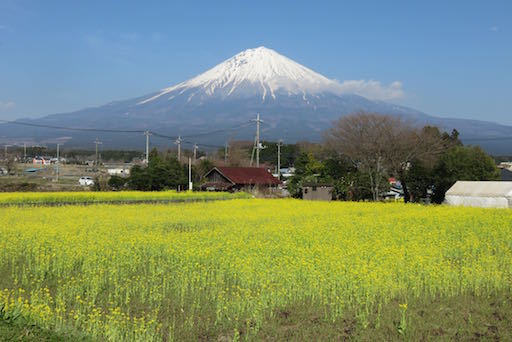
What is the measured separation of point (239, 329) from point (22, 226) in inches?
450

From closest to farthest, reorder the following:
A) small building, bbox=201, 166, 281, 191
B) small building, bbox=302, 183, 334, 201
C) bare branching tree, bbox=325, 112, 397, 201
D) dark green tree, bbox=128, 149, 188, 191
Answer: small building, bbox=302, 183, 334, 201 < dark green tree, bbox=128, 149, 188, 191 < bare branching tree, bbox=325, 112, 397, 201 < small building, bbox=201, 166, 281, 191

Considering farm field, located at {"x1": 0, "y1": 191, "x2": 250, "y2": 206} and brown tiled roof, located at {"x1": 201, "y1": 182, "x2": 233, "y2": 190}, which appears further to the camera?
brown tiled roof, located at {"x1": 201, "y1": 182, "x2": 233, "y2": 190}

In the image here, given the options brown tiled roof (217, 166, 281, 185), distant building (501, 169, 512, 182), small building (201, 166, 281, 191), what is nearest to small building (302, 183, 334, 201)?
small building (201, 166, 281, 191)

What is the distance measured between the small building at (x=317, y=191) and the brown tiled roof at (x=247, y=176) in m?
7.81

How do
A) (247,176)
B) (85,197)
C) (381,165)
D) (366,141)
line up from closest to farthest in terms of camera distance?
1. (85,197)
2. (381,165)
3. (366,141)
4. (247,176)

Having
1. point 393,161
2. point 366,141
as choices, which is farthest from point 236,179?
point 393,161

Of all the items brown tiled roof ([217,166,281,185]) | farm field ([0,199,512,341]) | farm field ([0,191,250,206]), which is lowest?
farm field ([0,199,512,341])

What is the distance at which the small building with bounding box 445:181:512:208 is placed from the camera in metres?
32.2

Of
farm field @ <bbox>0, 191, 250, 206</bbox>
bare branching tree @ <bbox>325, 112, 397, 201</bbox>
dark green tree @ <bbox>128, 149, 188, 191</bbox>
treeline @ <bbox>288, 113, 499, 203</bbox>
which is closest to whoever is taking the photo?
farm field @ <bbox>0, 191, 250, 206</bbox>

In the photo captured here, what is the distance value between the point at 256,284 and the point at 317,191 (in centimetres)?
3316

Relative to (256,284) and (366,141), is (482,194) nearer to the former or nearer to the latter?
(366,141)

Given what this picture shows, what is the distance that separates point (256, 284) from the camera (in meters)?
9.20

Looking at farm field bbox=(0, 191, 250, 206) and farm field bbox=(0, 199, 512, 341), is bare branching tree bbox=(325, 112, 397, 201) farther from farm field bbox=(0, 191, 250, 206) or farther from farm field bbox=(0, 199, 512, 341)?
farm field bbox=(0, 199, 512, 341)

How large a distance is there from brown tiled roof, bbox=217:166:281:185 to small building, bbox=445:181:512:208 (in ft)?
60.0
